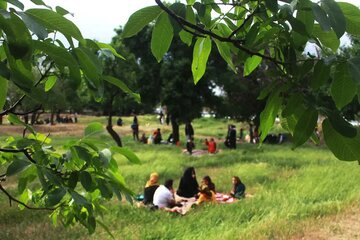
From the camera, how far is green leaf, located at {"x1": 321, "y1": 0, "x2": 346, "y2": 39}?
768 millimetres

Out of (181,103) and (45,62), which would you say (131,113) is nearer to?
(181,103)

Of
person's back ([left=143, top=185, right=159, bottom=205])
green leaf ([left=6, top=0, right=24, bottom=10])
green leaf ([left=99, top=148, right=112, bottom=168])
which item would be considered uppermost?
green leaf ([left=6, top=0, right=24, bottom=10])

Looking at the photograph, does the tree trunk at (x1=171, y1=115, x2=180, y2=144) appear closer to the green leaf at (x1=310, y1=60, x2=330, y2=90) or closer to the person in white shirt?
the person in white shirt

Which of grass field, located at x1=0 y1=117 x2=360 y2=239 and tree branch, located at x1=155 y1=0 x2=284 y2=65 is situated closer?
tree branch, located at x1=155 y1=0 x2=284 y2=65

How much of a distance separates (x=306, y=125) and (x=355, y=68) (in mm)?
160

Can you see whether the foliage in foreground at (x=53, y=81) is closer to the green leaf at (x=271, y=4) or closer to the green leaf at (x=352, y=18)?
the green leaf at (x=271, y=4)

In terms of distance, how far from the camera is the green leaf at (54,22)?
75 centimetres

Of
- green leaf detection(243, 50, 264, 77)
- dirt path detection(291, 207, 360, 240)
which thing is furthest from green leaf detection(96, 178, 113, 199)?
dirt path detection(291, 207, 360, 240)

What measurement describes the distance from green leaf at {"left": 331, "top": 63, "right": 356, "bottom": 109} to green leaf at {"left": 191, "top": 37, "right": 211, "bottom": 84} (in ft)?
1.30

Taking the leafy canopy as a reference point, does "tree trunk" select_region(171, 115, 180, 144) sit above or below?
below

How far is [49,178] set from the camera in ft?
3.51

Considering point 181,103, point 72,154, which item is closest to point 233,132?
point 181,103

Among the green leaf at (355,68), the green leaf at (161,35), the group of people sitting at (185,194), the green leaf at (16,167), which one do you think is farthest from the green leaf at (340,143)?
the group of people sitting at (185,194)

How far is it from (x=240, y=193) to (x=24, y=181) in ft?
25.9
